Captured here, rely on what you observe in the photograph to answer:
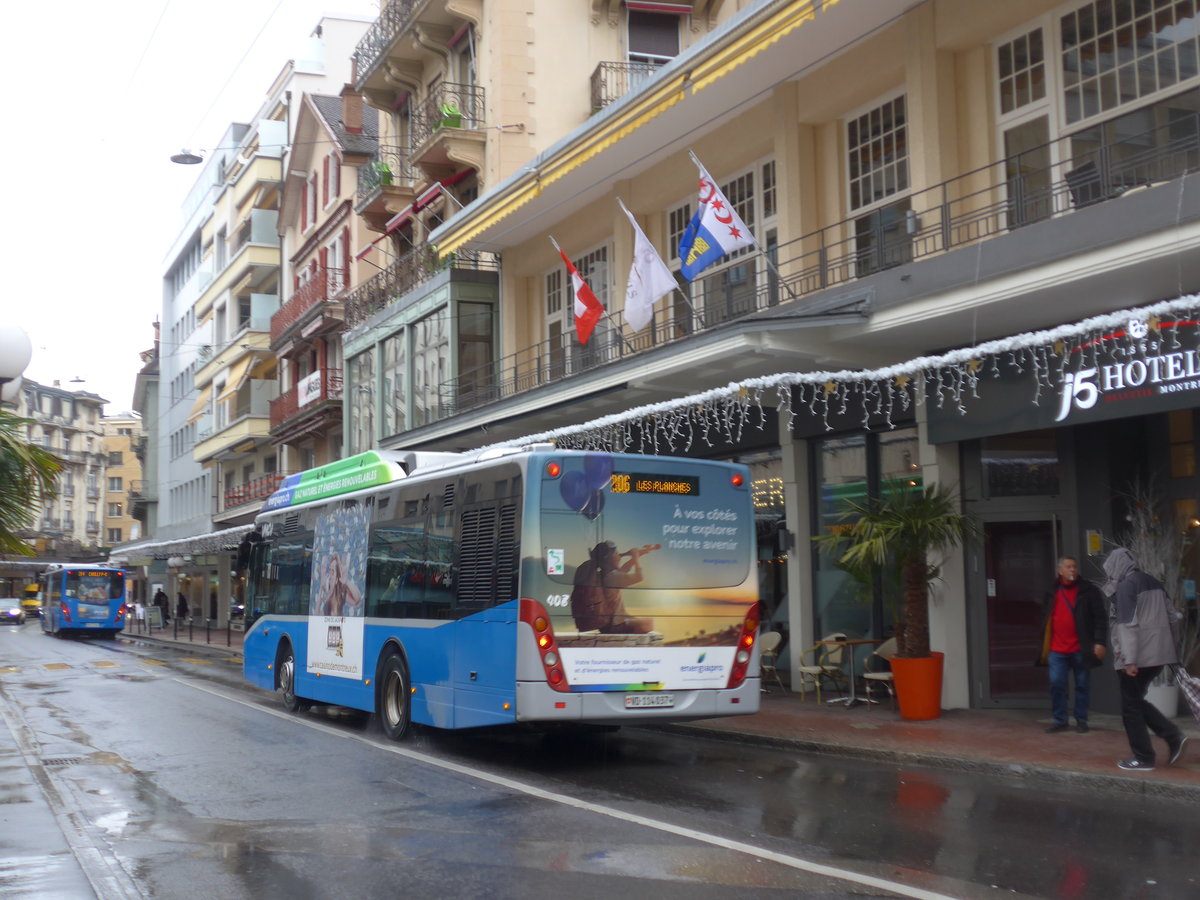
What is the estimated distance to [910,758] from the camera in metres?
12.1

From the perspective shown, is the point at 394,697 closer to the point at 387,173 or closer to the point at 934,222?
the point at 934,222

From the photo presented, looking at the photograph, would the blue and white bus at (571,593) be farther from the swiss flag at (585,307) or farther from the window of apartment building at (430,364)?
the window of apartment building at (430,364)

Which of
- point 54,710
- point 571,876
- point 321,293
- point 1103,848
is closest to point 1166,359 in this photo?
point 1103,848

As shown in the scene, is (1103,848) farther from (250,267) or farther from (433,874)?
(250,267)

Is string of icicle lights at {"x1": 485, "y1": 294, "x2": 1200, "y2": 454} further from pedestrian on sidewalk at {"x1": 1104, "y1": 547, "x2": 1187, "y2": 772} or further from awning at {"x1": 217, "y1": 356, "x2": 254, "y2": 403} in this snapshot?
awning at {"x1": 217, "y1": 356, "x2": 254, "y2": 403}

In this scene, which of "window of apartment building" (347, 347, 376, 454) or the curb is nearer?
the curb

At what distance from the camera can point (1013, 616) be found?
1538cm

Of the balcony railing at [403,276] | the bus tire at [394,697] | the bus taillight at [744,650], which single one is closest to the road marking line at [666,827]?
the bus tire at [394,697]

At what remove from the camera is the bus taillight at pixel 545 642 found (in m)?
11.6

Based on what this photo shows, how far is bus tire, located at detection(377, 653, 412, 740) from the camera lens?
14.2m

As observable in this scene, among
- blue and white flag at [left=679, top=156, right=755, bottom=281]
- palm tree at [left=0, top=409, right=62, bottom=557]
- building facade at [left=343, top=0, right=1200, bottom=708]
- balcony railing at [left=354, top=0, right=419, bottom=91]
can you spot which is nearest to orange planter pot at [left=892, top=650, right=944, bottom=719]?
building facade at [left=343, top=0, right=1200, bottom=708]

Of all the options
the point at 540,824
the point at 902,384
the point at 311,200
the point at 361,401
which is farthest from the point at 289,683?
the point at 311,200

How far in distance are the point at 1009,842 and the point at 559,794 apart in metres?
3.65

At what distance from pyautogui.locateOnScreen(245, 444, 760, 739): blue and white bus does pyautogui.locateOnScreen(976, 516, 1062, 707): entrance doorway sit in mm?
4119
